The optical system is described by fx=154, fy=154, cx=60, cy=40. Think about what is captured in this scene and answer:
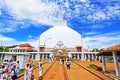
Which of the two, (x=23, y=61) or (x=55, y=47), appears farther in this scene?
(x=55, y=47)

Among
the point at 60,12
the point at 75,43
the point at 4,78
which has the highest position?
the point at 60,12

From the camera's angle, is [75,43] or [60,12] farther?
[60,12]

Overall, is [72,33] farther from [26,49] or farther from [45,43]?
[26,49]

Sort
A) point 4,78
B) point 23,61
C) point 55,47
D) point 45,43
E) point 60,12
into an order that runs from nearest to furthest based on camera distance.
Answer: point 4,78 < point 23,61 < point 55,47 < point 45,43 < point 60,12

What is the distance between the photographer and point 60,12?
78062mm

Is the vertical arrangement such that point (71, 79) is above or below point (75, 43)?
below

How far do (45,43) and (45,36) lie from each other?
4204mm

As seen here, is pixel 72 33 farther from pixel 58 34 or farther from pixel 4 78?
pixel 4 78

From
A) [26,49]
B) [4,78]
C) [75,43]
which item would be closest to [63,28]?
[75,43]

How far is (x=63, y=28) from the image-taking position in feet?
230

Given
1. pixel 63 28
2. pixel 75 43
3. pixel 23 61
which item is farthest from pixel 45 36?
pixel 23 61

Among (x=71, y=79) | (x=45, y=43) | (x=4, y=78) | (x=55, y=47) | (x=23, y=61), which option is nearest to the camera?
(x=4, y=78)

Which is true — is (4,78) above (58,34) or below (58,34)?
below

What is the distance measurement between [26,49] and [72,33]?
20.9m
